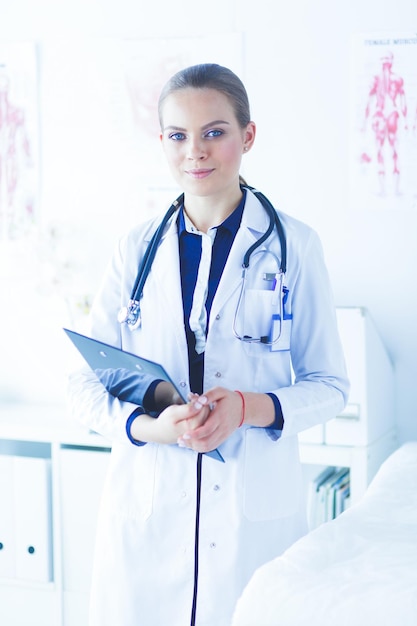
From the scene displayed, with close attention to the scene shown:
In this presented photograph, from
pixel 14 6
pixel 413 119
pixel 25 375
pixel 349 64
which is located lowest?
pixel 25 375

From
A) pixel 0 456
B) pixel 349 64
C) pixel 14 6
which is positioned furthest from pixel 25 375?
pixel 349 64

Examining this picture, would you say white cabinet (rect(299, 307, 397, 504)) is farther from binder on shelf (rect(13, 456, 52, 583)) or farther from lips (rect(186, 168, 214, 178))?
lips (rect(186, 168, 214, 178))

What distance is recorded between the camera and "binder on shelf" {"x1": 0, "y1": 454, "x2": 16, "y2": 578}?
2.57 m

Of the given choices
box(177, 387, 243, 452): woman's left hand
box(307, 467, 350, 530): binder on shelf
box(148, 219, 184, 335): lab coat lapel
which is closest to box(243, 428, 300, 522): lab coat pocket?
box(177, 387, 243, 452): woman's left hand

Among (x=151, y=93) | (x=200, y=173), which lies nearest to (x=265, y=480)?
(x=200, y=173)

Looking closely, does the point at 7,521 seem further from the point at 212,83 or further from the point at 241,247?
the point at 212,83

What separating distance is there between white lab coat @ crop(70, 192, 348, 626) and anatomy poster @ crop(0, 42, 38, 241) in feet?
4.98

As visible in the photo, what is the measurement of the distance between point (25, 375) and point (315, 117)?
135 centimetres

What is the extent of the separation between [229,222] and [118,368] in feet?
1.12

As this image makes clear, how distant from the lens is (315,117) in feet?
8.46

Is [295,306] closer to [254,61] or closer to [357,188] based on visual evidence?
[357,188]

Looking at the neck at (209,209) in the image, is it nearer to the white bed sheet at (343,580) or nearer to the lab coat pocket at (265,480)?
the lab coat pocket at (265,480)

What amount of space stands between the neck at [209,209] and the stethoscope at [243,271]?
5 cm

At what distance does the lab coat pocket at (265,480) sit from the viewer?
1.42 metres
